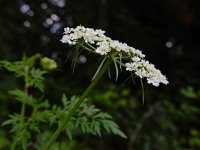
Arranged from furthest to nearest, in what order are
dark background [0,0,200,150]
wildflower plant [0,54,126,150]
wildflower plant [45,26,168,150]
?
1. dark background [0,0,200,150]
2. wildflower plant [0,54,126,150]
3. wildflower plant [45,26,168,150]

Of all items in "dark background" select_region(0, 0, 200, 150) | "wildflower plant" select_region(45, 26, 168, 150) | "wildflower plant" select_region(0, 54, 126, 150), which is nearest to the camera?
"wildflower plant" select_region(45, 26, 168, 150)

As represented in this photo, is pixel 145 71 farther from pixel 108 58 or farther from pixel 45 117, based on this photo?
pixel 45 117

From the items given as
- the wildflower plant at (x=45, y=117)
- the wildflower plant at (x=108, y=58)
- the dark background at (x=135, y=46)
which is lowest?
the wildflower plant at (x=45, y=117)

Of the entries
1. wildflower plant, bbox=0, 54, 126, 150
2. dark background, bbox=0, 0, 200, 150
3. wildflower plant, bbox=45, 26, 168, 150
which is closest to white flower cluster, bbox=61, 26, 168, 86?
wildflower plant, bbox=45, 26, 168, 150

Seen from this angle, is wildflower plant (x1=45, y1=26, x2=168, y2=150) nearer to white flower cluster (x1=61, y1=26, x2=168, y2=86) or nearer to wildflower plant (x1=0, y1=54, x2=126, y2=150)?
white flower cluster (x1=61, y1=26, x2=168, y2=86)

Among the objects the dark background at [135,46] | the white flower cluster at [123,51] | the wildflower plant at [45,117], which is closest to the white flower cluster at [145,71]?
the white flower cluster at [123,51]

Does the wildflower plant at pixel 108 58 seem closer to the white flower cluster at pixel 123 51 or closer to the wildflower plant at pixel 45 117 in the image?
the white flower cluster at pixel 123 51

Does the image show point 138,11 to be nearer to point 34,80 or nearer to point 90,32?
point 34,80

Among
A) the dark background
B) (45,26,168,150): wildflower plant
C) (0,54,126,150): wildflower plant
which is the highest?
the dark background
